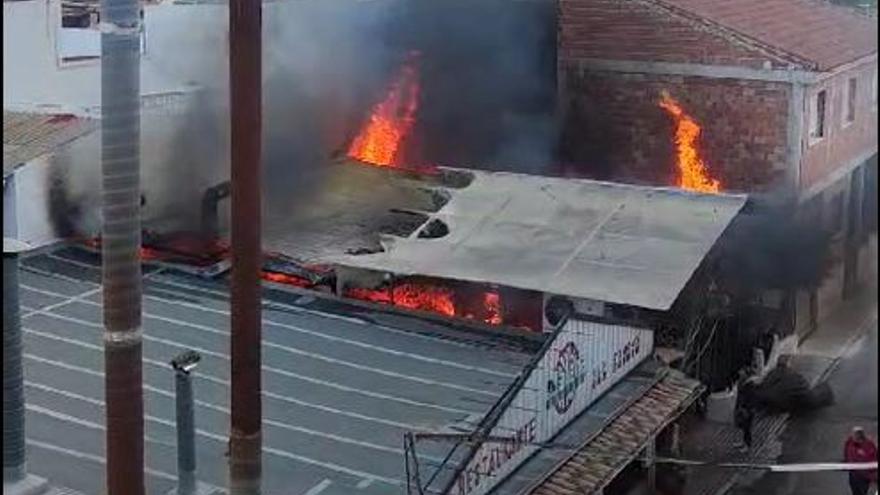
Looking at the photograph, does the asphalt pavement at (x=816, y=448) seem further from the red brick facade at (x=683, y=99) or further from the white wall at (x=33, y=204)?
the white wall at (x=33, y=204)

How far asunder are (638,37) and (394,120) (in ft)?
12.9

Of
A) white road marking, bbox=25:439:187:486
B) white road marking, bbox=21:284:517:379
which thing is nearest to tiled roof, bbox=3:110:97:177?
white road marking, bbox=21:284:517:379

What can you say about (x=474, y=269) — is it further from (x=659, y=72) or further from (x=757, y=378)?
(x=659, y=72)

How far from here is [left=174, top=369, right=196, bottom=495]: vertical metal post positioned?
9.03m

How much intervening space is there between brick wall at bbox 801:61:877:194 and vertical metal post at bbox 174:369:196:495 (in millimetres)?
12136

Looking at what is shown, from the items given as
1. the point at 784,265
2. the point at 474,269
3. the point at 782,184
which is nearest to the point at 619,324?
the point at 474,269

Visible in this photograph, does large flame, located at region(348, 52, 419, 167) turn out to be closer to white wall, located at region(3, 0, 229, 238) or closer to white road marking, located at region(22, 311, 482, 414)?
white wall, located at region(3, 0, 229, 238)

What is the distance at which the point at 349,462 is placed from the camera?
408 inches

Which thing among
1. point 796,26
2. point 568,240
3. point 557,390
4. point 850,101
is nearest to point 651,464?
point 557,390

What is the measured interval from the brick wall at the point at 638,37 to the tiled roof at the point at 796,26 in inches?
9.6

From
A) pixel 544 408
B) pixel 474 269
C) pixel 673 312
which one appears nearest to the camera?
pixel 544 408

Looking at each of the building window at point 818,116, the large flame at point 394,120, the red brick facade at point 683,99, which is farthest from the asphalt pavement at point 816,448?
the large flame at point 394,120

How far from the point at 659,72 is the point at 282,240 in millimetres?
6773

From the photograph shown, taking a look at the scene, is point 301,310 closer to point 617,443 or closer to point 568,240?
point 568,240
